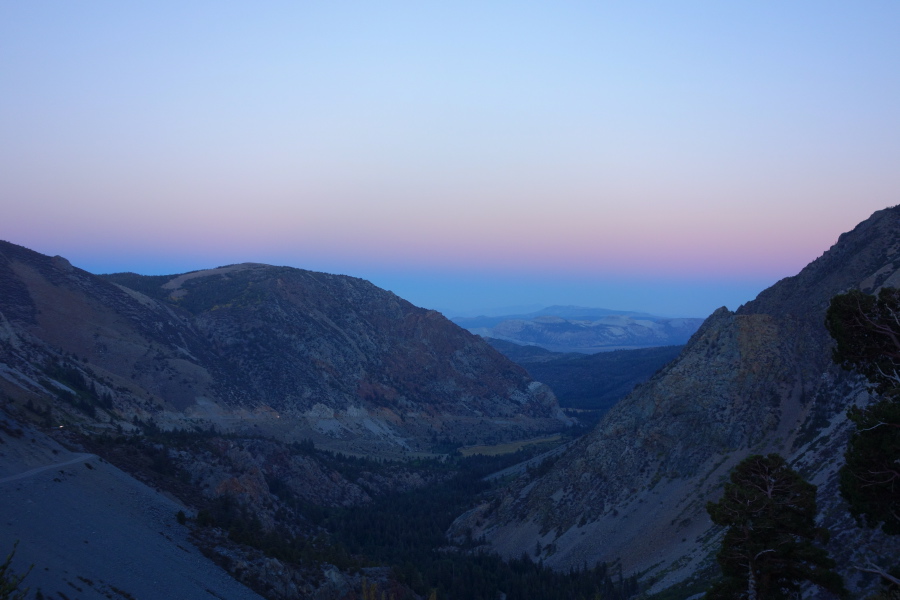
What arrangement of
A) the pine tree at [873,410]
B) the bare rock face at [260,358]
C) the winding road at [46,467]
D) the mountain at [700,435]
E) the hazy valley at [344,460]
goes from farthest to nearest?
the bare rock face at [260,358] < the mountain at [700,435] < the hazy valley at [344,460] < the winding road at [46,467] < the pine tree at [873,410]

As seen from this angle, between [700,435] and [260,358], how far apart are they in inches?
1827

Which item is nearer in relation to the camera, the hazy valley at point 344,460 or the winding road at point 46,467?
the winding road at point 46,467

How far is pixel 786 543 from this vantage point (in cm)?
1175

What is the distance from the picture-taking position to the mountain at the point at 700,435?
82.7ft

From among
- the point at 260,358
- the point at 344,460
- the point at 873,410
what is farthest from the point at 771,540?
the point at 260,358

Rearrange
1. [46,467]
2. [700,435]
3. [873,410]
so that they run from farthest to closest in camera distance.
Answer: [700,435]
[46,467]
[873,410]

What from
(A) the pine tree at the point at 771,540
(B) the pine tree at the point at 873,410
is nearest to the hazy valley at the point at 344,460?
(A) the pine tree at the point at 771,540

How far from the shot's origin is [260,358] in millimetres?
64500

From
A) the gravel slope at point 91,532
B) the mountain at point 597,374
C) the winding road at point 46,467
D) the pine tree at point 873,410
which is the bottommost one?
the mountain at point 597,374

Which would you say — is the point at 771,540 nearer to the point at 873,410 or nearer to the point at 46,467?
the point at 873,410

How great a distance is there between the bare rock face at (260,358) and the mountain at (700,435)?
25479mm

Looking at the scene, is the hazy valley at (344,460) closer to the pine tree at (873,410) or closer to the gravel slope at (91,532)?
the gravel slope at (91,532)

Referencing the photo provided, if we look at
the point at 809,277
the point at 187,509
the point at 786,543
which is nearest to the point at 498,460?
the point at 809,277

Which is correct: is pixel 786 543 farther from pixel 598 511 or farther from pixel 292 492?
pixel 292 492
